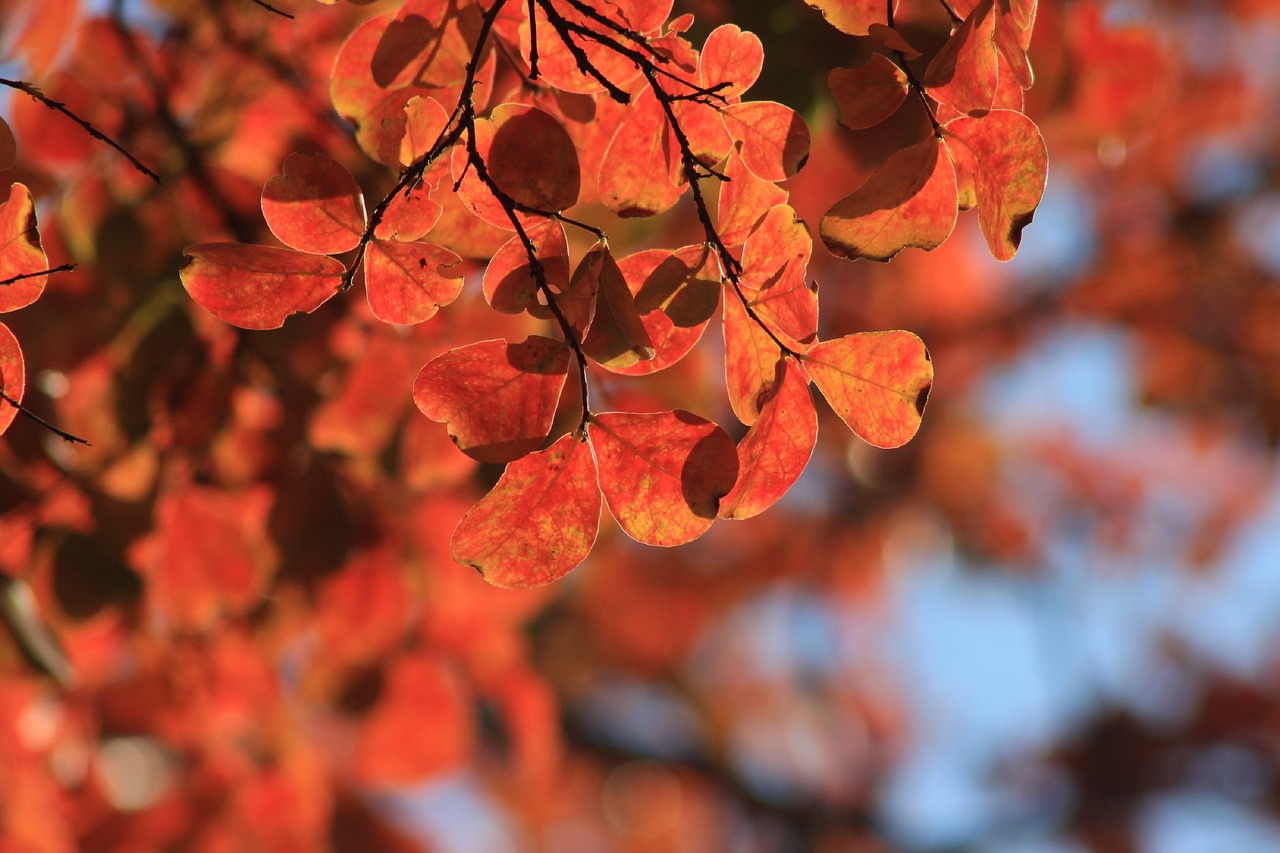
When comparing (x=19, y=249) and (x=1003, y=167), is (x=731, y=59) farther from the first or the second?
(x=19, y=249)

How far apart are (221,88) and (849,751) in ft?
17.2

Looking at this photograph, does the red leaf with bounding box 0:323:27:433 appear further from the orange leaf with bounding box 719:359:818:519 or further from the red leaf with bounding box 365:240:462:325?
the orange leaf with bounding box 719:359:818:519

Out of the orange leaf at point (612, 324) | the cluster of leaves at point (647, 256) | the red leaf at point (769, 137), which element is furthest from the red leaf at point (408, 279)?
the red leaf at point (769, 137)

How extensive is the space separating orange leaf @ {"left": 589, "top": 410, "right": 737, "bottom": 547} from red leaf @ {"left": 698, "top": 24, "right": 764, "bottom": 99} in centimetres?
22

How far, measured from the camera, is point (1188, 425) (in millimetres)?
4680

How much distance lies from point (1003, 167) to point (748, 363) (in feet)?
0.69

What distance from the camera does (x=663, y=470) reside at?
0.66m

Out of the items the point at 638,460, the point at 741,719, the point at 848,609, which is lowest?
the point at 741,719

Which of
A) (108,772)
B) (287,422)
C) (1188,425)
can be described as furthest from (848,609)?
(287,422)

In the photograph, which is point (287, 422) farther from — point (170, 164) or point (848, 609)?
point (848, 609)

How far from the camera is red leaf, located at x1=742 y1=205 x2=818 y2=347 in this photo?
2.08 feet

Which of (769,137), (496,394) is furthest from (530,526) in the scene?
(769,137)

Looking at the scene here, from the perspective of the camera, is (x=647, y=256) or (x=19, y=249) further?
(x=647, y=256)

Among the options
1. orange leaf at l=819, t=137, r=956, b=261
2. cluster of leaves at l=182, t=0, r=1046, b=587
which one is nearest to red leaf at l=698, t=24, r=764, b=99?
cluster of leaves at l=182, t=0, r=1046, b=587
